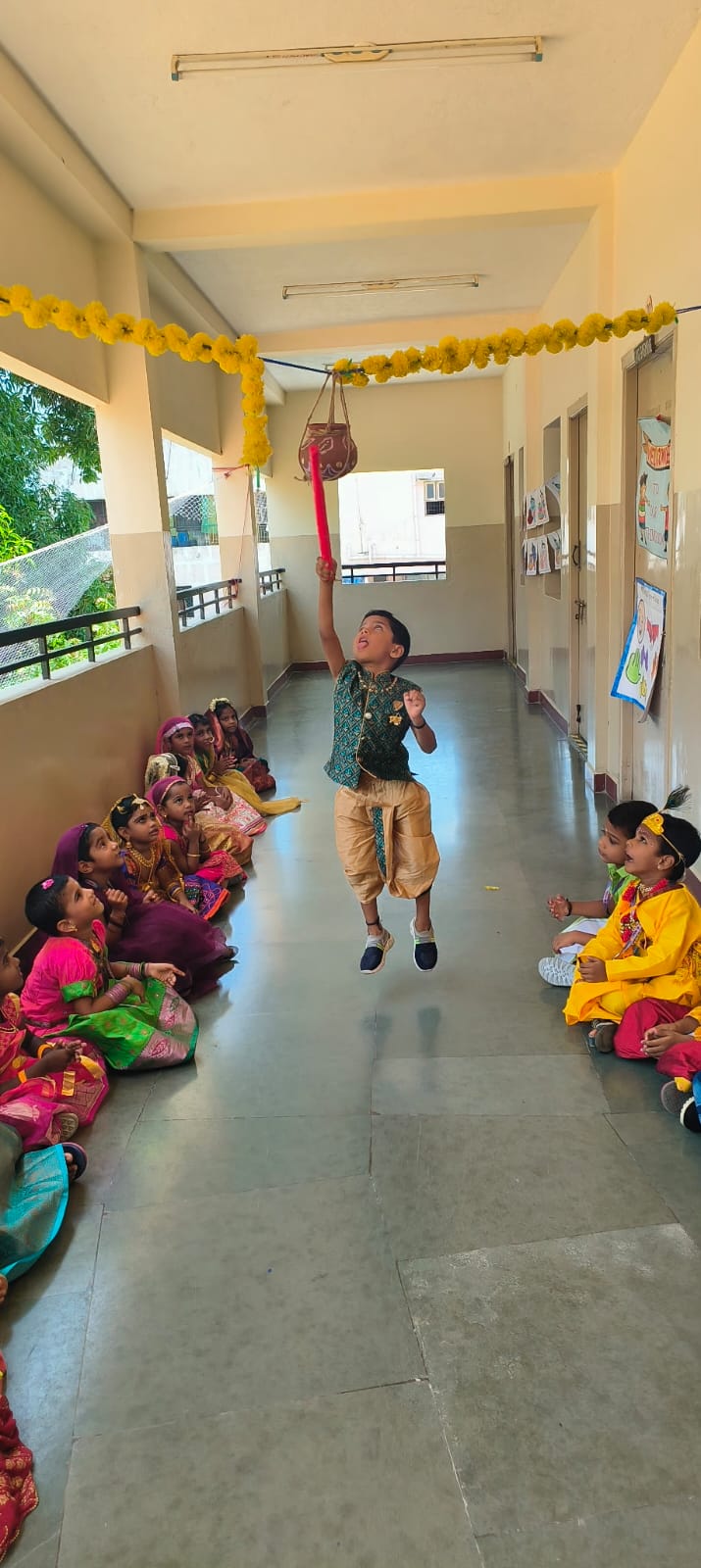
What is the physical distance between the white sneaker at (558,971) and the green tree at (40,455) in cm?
970

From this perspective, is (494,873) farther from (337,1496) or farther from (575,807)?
(337,1496)

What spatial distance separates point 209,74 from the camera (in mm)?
3643

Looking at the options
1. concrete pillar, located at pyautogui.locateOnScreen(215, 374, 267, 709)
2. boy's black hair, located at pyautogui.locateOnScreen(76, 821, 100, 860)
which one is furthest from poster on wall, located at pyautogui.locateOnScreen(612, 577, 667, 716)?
concrete pillar, located at pyautogui.locateOnScreen(215, 374, 267, 709)

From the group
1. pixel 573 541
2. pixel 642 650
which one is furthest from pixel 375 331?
pixel 642 650

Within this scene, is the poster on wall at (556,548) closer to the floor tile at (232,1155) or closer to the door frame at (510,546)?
the door frame at (510,546)

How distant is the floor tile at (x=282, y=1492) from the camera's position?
1.47 meters

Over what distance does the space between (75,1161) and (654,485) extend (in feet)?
11.9

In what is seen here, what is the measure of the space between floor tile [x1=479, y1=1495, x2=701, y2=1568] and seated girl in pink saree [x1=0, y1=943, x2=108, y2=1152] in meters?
1.46

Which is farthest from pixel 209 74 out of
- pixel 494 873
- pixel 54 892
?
pixel 494 873

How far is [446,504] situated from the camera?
11.3 metres

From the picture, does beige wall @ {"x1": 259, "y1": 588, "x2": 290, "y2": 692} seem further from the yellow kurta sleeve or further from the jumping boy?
the yellow kurta sleeve

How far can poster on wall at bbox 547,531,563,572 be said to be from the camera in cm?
698

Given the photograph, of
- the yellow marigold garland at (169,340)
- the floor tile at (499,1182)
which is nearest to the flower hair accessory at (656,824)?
the floor tile at (499,1182)

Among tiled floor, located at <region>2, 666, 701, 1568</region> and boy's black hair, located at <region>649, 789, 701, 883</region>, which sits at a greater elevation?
boy's black hair, located at <region>649, 789, 701, 883</region>
